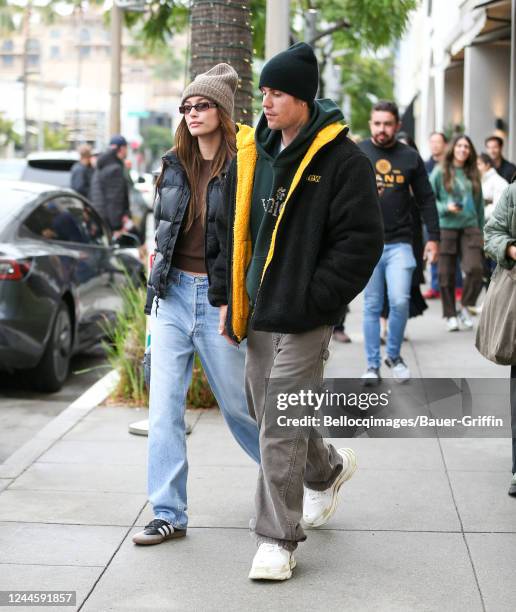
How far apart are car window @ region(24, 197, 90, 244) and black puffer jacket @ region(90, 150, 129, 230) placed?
4003mm

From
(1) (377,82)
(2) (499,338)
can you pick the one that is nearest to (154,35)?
(2) (499,338)

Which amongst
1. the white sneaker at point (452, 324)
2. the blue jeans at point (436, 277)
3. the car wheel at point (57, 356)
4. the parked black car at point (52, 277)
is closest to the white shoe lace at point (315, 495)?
the parked black car at point (52, 277)

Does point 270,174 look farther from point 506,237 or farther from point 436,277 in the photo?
point 436,277

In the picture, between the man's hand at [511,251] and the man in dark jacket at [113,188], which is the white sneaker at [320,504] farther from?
the man in dark jacket at [113,188]

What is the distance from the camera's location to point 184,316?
17.3 ft

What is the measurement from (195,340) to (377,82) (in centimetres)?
3102

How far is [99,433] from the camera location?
7.39 meters

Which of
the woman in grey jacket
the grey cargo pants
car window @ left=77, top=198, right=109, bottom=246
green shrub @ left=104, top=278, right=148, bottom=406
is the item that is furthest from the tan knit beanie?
car window @ left=77, top=198, right=109, bottom=246

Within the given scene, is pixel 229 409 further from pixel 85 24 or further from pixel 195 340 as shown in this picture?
pixel 85 24

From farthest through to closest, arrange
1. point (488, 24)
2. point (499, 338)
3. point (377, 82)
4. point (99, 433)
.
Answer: point (377, 82), point (488, 24), point (99, 433), point (499, 338)

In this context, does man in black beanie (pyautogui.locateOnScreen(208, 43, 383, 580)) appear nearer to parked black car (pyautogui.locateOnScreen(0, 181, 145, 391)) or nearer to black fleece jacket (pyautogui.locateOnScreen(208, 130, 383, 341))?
black fleece jacket (pyautogui.locateOnScreen(208, 130, 383, 341))

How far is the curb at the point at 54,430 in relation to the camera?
653 cm

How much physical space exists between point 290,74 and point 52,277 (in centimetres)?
489

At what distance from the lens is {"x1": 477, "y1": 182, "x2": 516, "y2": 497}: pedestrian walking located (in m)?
5.85
